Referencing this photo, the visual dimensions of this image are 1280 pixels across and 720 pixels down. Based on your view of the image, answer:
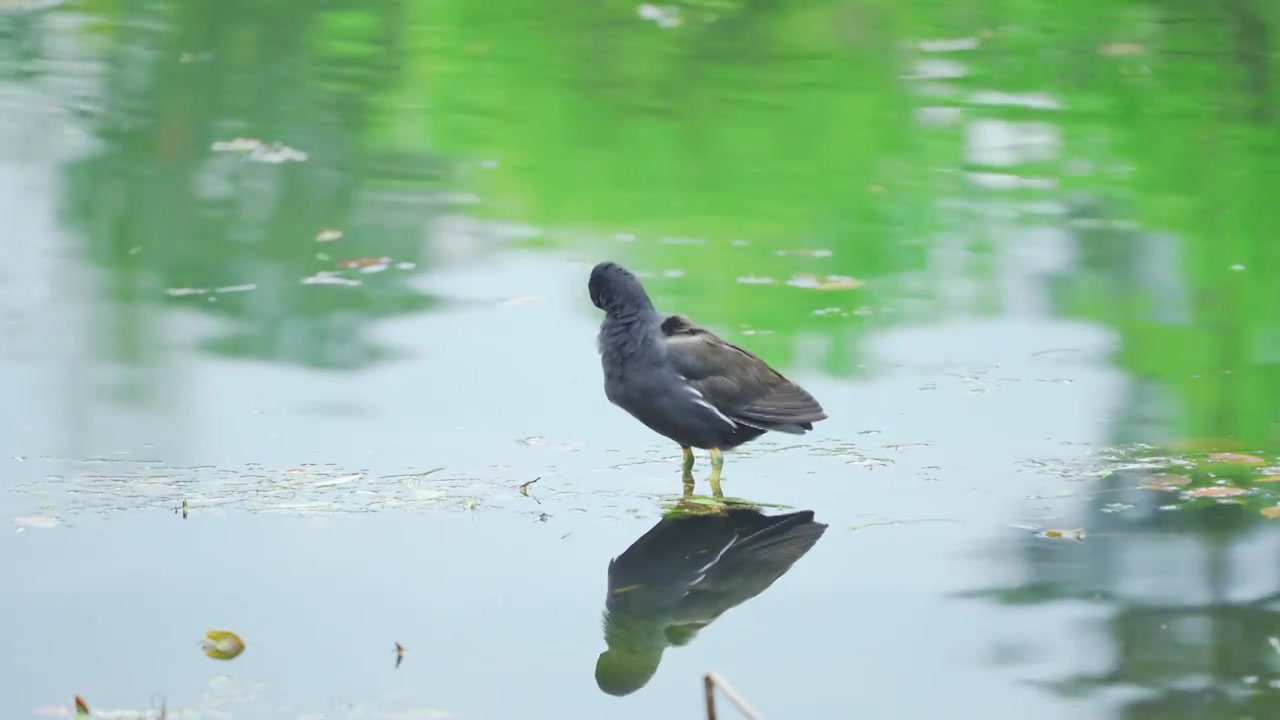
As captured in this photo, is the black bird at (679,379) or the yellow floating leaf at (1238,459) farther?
the yellow floating leaf at (1238,459)

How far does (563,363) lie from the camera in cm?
846

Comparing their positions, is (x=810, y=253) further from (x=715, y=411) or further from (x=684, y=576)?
(x=684, y=576)

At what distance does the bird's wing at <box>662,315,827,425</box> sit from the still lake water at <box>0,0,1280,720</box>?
0.91ft

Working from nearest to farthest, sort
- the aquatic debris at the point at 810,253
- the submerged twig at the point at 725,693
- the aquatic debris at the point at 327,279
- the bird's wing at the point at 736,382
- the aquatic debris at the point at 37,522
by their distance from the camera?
1. the submerged twig at the point at 725,693
2. the aquatic debris at the point at 37,522
3. the bird's wing at the point at 736,382
4. the aquatic debris at the point at 327,279
5. the aquatic debris at the point at 810,253

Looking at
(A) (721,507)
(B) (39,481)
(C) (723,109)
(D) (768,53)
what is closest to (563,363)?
(A) (721,507)

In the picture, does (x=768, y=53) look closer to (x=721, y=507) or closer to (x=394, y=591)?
(x=721, y=507)

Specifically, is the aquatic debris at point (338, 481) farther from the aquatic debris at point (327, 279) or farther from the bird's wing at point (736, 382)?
the aquatic debris at point (327, 279)

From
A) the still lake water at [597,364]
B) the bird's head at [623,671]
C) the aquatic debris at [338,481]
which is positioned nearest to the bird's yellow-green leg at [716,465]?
the still lake water at [597,364]

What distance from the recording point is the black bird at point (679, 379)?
662 centimetres

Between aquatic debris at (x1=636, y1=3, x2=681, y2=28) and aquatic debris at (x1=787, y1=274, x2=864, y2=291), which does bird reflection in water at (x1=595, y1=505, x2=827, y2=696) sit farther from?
aquatic debris at (x1=636, y1=3, x2=681, y2=28)

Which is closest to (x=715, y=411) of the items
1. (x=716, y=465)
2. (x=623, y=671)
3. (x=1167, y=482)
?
(x=716, y=465)

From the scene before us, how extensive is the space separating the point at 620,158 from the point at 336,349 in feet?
14.4

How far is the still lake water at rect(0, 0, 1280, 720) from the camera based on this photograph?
5.38 metres

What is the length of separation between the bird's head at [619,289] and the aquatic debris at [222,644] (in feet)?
6.57
